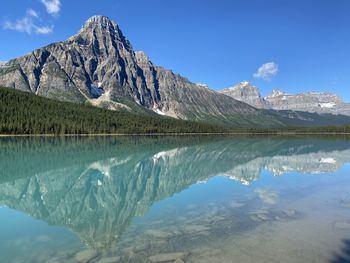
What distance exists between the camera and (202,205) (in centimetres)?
2811

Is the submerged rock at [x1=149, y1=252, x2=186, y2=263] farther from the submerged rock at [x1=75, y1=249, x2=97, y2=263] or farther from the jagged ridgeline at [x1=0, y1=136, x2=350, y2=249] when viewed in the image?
the jagged ridgeline at [x1=0, y1=136, x2=350, y2=249]

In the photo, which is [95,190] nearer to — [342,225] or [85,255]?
[85,255]

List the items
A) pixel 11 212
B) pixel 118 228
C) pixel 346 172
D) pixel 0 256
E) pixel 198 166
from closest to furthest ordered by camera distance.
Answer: pixel 0 256
pixel 118 228
pixel 11 212
pixel 346 172
pixel 198 166

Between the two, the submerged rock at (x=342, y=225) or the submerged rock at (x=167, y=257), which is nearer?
the submerged rock at (x=167, y=257)

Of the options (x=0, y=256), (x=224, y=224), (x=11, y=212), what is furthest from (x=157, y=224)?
(x=11, y=212)

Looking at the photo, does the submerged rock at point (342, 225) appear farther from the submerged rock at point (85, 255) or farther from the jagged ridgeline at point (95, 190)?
the submerged rock at point (85, 255)

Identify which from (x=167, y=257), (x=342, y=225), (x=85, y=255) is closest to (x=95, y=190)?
(x=85, y=255)

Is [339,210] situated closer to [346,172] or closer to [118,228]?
[118,228]

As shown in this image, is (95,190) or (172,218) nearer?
(172,218)

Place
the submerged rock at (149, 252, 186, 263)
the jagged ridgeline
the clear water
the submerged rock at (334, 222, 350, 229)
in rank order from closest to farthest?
the submerged rock at (149, 252, 186, 263), the clear water, the submerged rock at (334, 222, 350, 229), the jagged ridgeline

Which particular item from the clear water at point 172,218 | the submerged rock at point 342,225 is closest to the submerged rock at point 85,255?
the clear water at point 172,218

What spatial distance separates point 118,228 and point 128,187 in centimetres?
1587

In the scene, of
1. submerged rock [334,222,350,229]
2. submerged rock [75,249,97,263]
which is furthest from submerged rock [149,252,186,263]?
submerged rock [334,222,350,229]

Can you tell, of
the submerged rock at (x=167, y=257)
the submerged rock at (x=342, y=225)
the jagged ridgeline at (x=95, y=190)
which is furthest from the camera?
the jagged ridgeline at (x=95, y=190)
